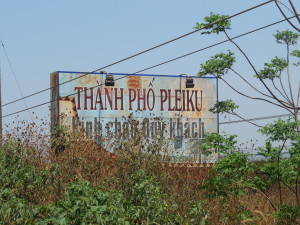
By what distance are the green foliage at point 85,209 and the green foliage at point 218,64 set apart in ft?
52.3

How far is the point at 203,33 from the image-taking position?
998 inches

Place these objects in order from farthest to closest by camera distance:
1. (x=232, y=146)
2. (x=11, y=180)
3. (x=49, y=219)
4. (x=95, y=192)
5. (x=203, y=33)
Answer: (x=203, y=33) < (x=232, y=146) < (x=11, y=180) < (x=95, y=192) < (x=49, y=219)

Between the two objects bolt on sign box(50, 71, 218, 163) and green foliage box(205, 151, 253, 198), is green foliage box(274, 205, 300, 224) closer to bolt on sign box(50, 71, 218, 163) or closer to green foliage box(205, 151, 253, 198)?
green foliage box(205, 151, 253, 198)

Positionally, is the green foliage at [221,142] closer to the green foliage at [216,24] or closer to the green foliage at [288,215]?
the green foliage at [288,215]

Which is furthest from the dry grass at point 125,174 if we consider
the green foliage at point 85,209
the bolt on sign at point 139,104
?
the bolt on sign at point 139,104

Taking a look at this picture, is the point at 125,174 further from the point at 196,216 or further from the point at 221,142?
the point at 196,216

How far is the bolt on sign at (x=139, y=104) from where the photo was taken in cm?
3114

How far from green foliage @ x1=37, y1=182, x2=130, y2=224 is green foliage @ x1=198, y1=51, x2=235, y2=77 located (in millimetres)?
15927

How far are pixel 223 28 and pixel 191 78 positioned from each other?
26.3 ft

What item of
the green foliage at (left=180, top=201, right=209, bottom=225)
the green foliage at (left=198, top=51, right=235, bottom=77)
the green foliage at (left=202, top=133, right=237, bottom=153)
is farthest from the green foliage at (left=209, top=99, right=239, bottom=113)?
the green foliage at (left=180, top=201, right=209, bottom=225)

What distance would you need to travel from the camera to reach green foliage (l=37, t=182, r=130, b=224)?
30.0 ft

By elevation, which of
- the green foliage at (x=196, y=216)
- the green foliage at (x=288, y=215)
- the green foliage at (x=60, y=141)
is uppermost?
the green foliage at (x=60, y=141)

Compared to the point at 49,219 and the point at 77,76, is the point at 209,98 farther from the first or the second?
the point at 49,219

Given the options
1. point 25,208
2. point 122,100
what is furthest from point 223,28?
point 25,208
